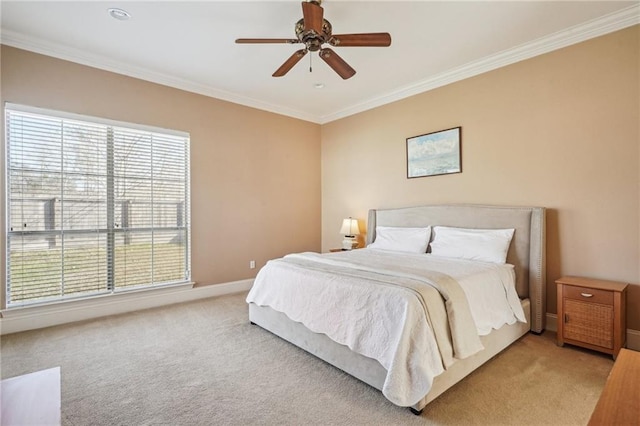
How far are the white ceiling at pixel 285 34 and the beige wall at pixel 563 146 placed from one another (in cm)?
23

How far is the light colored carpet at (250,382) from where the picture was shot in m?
1.87

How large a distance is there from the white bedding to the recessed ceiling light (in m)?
2.65

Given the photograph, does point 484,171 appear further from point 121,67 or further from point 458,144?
point 121,67

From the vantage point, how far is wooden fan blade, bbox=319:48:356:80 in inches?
101

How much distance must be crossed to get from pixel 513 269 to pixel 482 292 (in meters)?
0.91

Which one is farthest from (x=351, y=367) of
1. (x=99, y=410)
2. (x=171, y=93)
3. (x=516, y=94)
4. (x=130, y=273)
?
(x=171, y=93)

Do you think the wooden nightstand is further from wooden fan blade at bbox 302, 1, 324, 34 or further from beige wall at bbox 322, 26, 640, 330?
wooden fan blade at bbox 302, 1, 324, 34

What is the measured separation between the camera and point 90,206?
354 cm

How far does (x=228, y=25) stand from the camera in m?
2.92

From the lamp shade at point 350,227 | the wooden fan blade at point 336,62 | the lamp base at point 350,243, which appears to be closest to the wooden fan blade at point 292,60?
the wooden fan blade at point 336,62

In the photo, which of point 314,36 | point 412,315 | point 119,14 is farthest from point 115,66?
point 412,315

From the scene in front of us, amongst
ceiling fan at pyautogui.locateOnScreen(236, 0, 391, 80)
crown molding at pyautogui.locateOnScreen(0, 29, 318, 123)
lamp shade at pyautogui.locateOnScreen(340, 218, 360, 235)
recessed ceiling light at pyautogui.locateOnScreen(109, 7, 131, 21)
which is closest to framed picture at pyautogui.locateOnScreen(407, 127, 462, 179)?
lamp shade at pyautogui.locateOnScreen(340, 218, 360, 235)

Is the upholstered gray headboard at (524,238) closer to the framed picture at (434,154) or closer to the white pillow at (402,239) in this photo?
the white pillow at (402,239)

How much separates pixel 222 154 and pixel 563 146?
13.7 feet
